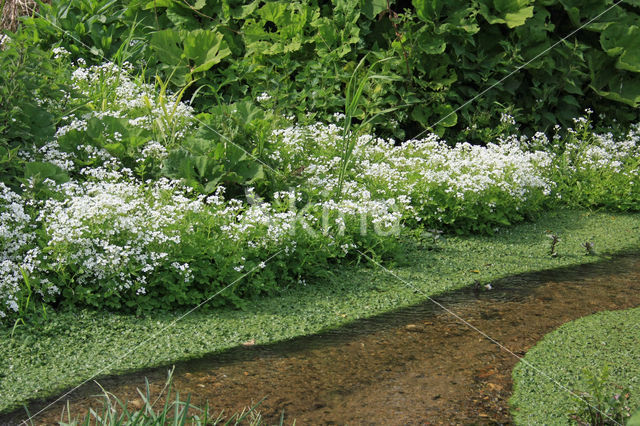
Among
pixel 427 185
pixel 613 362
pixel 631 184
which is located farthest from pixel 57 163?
pixel 631 184

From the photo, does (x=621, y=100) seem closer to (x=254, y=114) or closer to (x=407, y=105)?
(x=407, y=105)

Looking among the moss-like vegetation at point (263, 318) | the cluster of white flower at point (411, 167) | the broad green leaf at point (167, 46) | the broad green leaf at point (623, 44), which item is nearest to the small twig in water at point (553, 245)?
the moss-like vegetation at point (263, 318)

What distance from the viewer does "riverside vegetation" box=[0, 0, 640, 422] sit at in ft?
12.5

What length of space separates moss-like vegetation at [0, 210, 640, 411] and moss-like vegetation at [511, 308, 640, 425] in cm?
87

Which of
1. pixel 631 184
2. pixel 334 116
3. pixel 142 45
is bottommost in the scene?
pixel 631 184

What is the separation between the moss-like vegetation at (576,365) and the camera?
2.82 metres

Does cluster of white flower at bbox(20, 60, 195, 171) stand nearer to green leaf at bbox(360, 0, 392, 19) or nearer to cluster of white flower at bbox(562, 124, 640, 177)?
green leaf at bbox(360, 0, 392, 19)

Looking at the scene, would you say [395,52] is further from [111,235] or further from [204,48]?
[111,235]

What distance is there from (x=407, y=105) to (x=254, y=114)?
201 centimetres

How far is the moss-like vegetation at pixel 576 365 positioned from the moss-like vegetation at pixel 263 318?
2.87ft

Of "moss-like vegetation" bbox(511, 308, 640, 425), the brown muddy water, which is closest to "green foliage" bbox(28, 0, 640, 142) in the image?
the brown muddy water

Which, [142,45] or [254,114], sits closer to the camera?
[254,114]

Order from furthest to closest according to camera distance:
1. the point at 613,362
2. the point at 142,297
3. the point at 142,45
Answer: the point at 142,45 < the point at 142,297 < the point at 613,362

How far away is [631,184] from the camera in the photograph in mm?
6312
